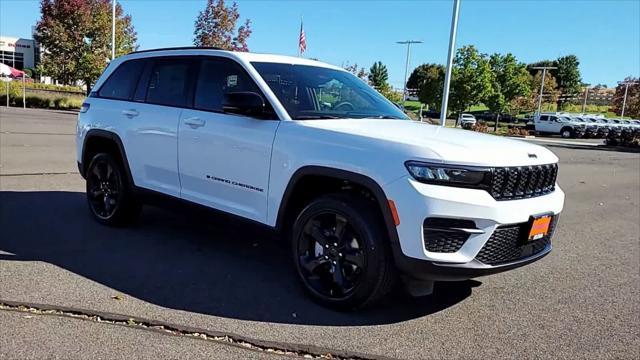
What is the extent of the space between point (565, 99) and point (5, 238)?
97852mm

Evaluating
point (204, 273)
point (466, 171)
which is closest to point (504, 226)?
point (466, 171)

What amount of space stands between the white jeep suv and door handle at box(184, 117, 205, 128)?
0.04ft

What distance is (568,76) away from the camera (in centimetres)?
9394

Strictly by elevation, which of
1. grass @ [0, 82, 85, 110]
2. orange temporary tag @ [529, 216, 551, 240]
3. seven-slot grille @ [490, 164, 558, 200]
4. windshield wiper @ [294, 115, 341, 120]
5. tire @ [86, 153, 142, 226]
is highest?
windshield wiper @ [294, 115, 341, 120]

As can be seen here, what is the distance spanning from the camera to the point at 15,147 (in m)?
12.4

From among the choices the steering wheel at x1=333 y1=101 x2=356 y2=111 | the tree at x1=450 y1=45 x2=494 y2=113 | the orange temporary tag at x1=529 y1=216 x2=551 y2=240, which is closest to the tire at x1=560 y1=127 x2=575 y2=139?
the tree at x1=450 y1=45 x2=494 y2=113

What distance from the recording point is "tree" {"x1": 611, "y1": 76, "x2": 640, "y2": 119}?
59844 mm

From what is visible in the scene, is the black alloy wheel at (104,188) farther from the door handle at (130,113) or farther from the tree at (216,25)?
the tree at (216,25)

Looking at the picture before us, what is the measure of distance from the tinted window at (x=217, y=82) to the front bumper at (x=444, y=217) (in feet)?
5.93

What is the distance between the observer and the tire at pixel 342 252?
3.58 meters

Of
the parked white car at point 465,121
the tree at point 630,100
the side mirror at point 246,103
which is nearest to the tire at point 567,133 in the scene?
the parked white car at point 465,121

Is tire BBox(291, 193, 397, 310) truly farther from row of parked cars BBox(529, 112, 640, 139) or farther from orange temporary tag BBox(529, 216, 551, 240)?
row of parked cars BBox(529, 112, 640, 139)

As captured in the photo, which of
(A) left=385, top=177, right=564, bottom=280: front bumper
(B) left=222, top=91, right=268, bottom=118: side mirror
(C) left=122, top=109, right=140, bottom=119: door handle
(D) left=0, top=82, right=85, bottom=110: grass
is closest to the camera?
(A) left=385, top=177, right=564, bottom=280: front bumper

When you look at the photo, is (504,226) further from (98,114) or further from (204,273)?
(98,114)
